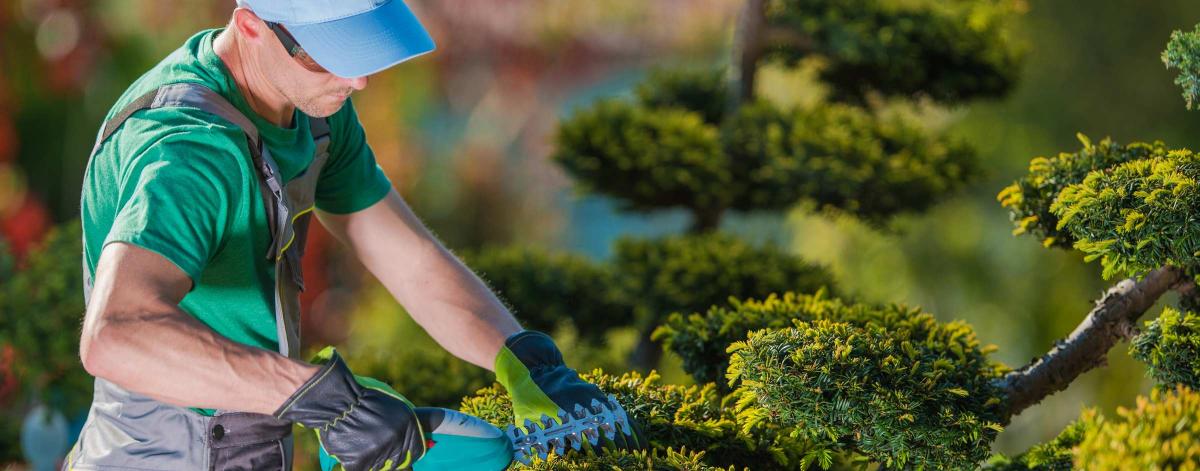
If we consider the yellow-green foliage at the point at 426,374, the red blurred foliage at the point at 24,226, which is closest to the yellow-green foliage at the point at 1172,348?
the yellow-green foliage at the point at 426,374

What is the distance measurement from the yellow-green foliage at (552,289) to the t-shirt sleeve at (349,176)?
76.9 inches

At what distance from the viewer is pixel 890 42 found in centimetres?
393

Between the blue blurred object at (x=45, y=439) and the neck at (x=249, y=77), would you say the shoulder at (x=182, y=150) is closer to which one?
the neck at (x=249, y=77)

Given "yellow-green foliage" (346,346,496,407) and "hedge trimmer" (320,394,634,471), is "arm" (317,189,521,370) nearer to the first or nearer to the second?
"hedge trimmer" (320,394,634,471)

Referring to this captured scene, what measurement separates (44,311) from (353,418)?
285 centimetres

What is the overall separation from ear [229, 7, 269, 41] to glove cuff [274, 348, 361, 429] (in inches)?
20.5

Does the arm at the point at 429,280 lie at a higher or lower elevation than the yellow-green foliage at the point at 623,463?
higher

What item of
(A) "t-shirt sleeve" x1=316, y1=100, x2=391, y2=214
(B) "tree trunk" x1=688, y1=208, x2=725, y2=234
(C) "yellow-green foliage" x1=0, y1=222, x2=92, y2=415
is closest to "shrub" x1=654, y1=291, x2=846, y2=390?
(A) "t-shirt sleeve" x1=316, y1=100, x2=391, y2=214

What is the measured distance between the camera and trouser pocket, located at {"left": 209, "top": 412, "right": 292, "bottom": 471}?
1.82 metres

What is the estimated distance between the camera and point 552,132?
5.12m

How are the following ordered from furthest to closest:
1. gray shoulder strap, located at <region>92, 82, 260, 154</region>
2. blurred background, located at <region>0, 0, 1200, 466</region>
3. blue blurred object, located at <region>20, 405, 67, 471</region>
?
blurred background, located at <region>0, 0, 1200, 466</region>, blue blurred object, located at <region>20, 405, 67, 471</region>, gray shoulder strap, located at <region>92, 82, 260, 154</region>

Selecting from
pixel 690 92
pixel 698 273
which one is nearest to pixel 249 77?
pixel 698 273

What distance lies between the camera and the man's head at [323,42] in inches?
69.2

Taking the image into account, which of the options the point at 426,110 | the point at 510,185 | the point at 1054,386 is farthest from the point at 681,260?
the point at 426,110
